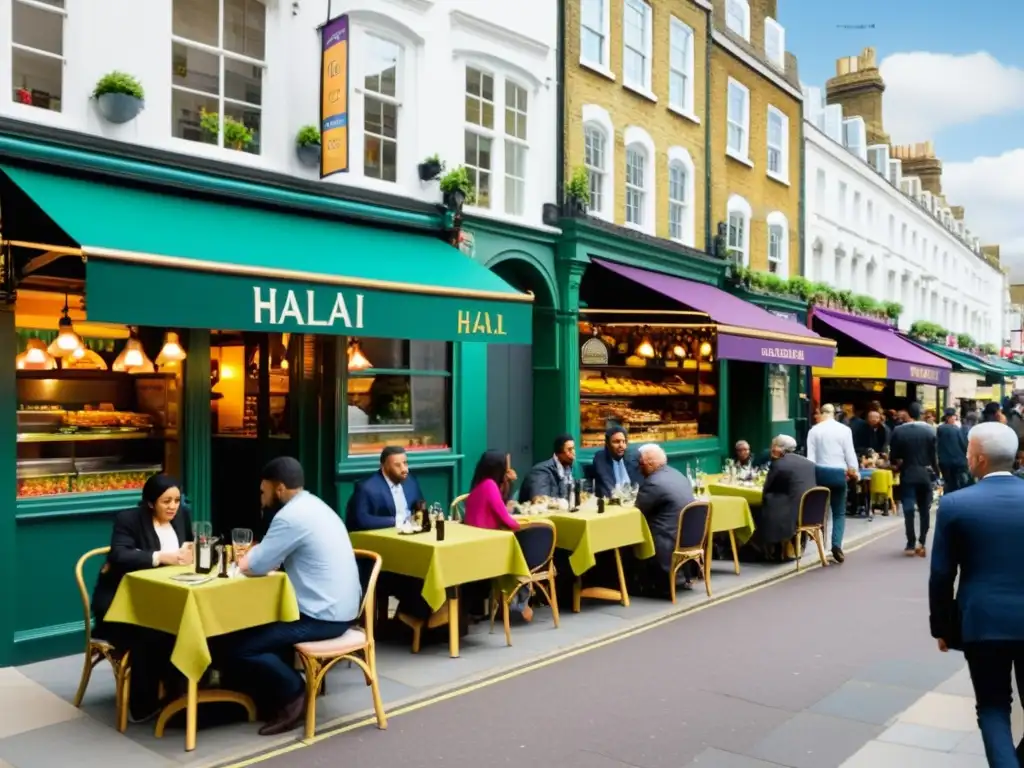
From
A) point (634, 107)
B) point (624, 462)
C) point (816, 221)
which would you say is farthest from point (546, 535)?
point (816, 221)

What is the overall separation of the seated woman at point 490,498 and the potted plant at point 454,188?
3702 mm

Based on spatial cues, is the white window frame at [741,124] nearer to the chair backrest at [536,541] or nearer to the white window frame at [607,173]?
the white window frame at [607,173]

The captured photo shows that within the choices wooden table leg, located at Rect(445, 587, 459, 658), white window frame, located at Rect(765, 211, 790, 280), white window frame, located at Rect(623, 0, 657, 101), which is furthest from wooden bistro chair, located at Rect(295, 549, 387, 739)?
white window frame, located at Rect(765, 211, 790, 280)

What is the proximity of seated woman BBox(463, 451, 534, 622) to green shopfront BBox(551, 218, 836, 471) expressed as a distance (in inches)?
198

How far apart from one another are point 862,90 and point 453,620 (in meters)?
28.9

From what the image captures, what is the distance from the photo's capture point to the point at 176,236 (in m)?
7.36

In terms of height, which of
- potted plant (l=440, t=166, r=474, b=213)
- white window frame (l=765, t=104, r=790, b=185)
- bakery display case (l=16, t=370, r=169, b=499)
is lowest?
bakery display case (l=16, t=370, r=169, b=499)

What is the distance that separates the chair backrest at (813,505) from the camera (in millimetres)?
11023

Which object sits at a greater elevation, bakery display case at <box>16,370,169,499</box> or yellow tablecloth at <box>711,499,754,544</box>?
bakery display case at <box>16,370,169,499</box>

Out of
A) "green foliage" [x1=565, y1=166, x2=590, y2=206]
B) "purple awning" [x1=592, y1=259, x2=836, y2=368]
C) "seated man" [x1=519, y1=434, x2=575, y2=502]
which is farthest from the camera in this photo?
"purple awning" [x1=592, y1=259, x2=836, y2=368]

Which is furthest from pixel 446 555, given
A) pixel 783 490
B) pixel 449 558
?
pixel 783 490

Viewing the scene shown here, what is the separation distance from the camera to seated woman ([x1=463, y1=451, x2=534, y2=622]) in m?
8.09

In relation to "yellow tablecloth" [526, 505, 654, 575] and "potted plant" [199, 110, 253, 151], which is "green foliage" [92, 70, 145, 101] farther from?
"yellow tablecloth" [526, 505, 654, 575]

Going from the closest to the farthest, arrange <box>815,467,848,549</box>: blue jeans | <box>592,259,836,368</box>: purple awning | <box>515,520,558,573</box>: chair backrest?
<box>515,520,558,573</box>: chair backrest
<box>815,467,848,549</box>: blue jeans
<box>592,259,836,368</box>: purple awning
